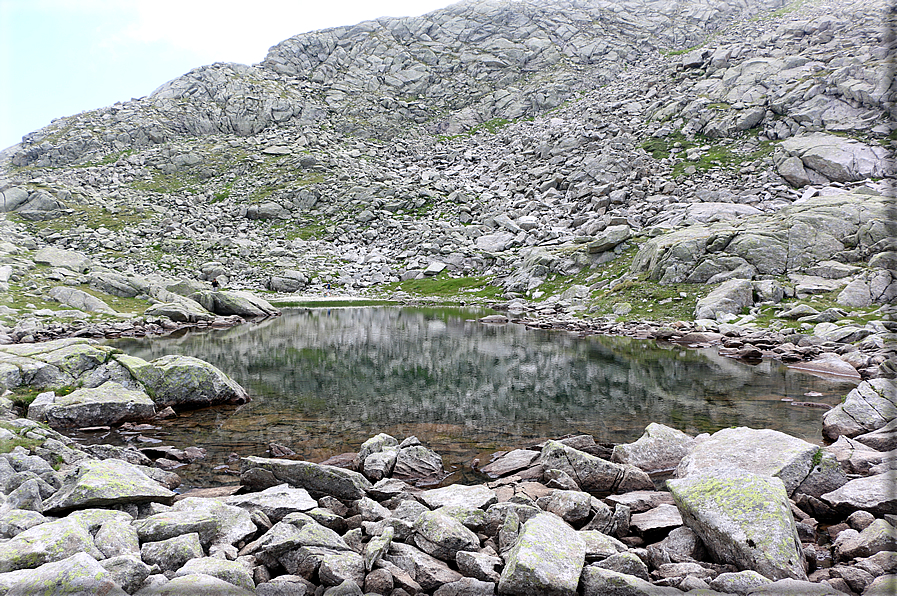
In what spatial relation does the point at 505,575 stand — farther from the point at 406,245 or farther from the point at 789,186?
the point at 406,245

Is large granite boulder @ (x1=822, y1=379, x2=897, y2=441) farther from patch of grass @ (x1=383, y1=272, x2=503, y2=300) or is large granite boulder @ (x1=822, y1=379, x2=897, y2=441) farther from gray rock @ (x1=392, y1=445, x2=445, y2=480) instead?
patch of grass @ (x1=383, y1=272, x2=503, y2=300)

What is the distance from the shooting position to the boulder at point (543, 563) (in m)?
6.47

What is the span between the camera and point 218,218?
106000 mm

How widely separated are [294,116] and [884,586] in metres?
164

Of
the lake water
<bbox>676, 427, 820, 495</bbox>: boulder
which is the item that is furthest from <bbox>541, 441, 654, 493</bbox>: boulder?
the lake water

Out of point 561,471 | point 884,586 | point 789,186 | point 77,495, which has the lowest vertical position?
point 561,471

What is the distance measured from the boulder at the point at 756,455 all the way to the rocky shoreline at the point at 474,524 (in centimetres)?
5

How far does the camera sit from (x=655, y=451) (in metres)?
13.1

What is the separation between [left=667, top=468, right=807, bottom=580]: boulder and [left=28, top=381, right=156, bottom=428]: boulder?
17784 millimetres

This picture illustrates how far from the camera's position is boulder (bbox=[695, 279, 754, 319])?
40812 millimetres

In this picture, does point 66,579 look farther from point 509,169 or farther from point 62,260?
point 509,169

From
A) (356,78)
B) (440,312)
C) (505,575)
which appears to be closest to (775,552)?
(505,575)

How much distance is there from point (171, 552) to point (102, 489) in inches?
104

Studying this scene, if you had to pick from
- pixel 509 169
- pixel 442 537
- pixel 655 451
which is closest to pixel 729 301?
pixel 655 451
